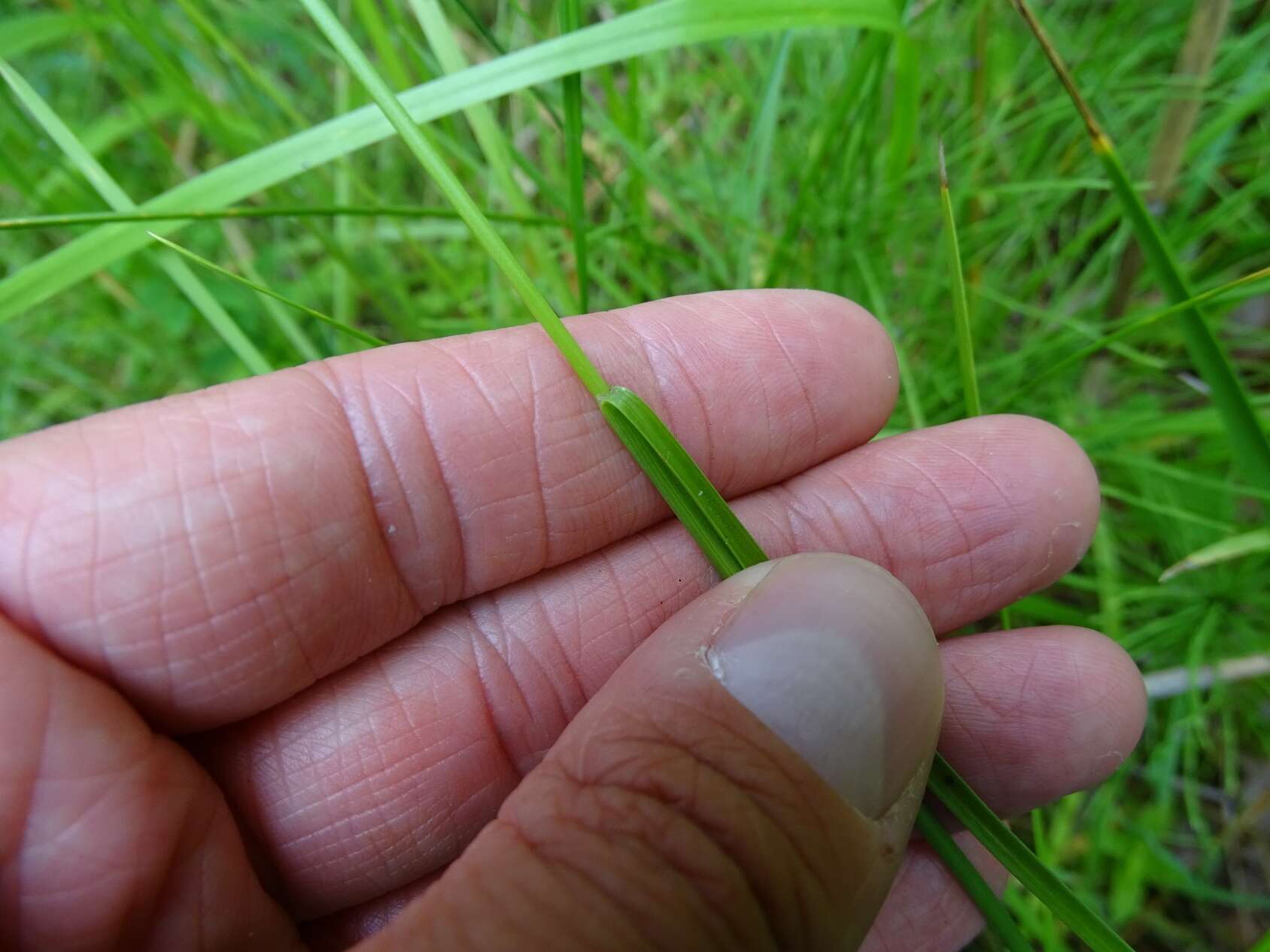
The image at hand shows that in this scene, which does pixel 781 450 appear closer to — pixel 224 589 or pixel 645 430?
pixel 645 430

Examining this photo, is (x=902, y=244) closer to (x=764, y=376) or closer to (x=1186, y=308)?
(x=764, y=376)

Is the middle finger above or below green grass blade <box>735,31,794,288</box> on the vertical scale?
below

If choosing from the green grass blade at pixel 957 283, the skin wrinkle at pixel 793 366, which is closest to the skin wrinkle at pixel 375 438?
the skin wrinkle at pixel 793 366

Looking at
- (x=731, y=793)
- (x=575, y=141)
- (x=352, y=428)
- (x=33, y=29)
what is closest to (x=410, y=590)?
(x=352, y=428)

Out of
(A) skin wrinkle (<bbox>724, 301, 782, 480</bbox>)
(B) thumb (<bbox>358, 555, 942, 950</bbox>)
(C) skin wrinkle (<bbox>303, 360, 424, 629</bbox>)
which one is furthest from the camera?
(A) skin wrinkle (<bbox>724, 301, 782, 480</bbox>)

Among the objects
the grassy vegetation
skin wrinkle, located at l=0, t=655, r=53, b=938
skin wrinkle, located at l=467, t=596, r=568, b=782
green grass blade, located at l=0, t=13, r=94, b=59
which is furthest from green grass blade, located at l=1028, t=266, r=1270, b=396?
green grass blade, located at l=0, t=13, r=94, b=59

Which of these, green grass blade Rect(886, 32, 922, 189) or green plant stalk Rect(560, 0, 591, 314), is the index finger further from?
green grass blade Rect(886, 32, 922, 189)

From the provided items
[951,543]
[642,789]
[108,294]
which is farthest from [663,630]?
[108,294]
